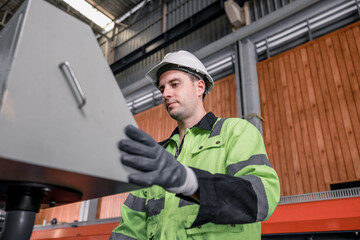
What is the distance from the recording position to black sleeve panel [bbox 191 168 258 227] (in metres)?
1.07

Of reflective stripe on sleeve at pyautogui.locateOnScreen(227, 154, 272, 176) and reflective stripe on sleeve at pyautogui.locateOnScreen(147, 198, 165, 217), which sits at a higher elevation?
reflective stripe on sleeve at pyautogui.locateOnScreen(227, 154, 272, 176)

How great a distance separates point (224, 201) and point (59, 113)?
66cm

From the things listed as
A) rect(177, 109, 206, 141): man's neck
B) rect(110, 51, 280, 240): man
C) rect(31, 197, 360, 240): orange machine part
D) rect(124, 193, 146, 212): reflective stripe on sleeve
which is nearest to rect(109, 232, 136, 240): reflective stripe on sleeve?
rect(110, 51, 280, 240): man

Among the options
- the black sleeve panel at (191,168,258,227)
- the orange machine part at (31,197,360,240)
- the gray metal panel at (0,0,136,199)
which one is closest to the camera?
the gray metal panel at (0,0,136,199)

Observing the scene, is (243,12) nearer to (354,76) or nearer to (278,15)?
(278,15)

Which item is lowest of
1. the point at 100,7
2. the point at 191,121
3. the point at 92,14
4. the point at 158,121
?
the point at 191,121

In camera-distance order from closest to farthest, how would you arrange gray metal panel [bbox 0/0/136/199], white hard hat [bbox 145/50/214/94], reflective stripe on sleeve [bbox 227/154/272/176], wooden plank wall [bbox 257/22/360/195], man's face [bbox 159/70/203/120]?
gray metal panel [bbox 0/0/136/199] → reflective stripe on sleeve [bbox 227/154/272/176] → man's face [bbox 159/70/203/120] → white hard hat [bbox 145/50/214/94] → wooden plank wall [bbox 257/22/360/195]

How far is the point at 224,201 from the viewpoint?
43.0 inches

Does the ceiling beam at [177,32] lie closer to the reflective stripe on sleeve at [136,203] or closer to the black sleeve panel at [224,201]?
the reflective stripe on sleeve at [136,203]

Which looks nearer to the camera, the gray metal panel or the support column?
the gray metal panel

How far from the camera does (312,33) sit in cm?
672

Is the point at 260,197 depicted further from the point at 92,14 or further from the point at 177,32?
the point at 92,14

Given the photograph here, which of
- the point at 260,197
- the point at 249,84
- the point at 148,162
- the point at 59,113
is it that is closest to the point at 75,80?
the point at 59,113

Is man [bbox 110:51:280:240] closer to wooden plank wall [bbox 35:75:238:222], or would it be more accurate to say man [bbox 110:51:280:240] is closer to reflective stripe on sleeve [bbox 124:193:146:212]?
reflective stripe on sleeve [bbox 124:193:146:212]
